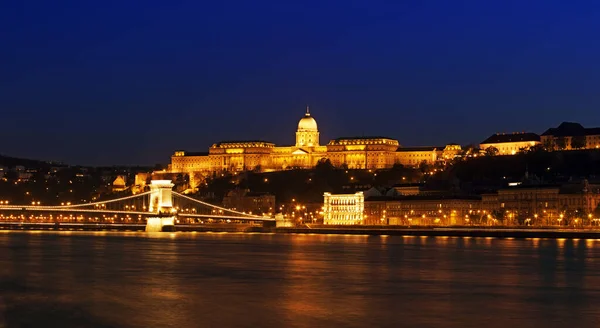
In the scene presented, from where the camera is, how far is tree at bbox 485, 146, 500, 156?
93569 mm

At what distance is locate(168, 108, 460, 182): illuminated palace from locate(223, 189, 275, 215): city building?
1819 centimetres

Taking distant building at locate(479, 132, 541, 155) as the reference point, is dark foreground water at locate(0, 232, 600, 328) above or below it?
below

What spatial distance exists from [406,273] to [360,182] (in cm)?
6710

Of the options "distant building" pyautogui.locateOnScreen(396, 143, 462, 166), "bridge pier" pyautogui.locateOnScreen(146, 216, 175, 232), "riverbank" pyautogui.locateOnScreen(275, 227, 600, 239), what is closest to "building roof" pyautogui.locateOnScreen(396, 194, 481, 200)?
"riverbank" pyautogui.locateOnScreen(275, 227, 600, 239)

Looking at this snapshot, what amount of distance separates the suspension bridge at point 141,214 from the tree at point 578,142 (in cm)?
2776

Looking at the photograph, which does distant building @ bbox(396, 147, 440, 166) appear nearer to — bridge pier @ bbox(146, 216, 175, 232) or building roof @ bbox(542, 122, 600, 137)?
building roof @ bbox(542, 122, 600, 137)

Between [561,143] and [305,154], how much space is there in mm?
29689

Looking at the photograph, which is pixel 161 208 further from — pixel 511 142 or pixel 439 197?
pixel 511 142

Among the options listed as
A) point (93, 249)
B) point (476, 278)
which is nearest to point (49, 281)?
point (476, 278)

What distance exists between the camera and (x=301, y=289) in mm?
24562

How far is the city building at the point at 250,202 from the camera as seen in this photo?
88312mm

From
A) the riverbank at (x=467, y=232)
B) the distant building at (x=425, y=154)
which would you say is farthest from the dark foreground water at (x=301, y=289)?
the distant building at (x=425, y=154)

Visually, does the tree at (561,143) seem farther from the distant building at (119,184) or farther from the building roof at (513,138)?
the distant building at (119,184)

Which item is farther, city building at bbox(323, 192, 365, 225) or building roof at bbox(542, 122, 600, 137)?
building roof at bbox(542, 122, 600, 137)
